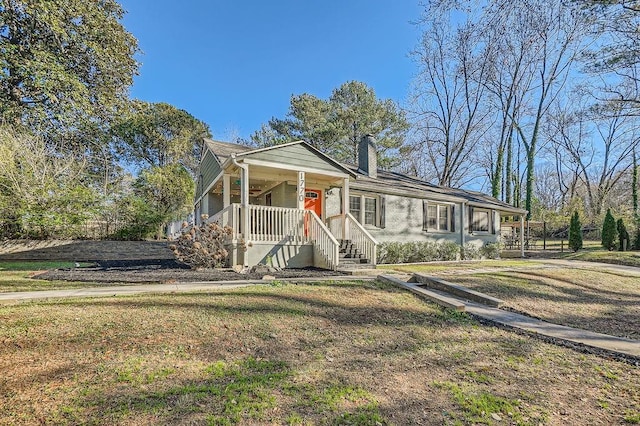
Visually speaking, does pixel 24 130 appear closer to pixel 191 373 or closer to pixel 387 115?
pixel 191 373

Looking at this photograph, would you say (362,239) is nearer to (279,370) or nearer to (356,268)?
(356,268)

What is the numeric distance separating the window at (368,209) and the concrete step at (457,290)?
215 inches

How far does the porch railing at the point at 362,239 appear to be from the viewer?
10.0 meters

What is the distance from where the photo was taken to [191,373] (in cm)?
290

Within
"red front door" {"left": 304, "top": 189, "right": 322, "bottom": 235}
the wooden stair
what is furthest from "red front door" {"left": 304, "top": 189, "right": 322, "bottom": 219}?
the wooden stair

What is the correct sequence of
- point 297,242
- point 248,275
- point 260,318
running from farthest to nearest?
point 297,242 → point 248,275 → point 260,318

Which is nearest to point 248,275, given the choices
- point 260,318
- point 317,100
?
point 260,318

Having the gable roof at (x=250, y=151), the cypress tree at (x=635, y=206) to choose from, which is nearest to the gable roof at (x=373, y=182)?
the gable roof at (x=250, y=151)

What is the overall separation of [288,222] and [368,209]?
470 cm

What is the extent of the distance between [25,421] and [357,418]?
2240 millimetres

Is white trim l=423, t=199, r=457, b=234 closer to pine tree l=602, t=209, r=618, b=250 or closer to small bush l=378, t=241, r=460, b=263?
small bush l=378, t=241, r=460, b=263

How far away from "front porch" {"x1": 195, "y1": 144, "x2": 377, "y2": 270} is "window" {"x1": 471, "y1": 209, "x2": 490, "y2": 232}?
29.4 feet

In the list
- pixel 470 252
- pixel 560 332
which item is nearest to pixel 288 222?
pixel 560 332

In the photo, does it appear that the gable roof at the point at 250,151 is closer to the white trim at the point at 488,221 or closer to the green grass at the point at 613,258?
the white trim at the point at 488,221
